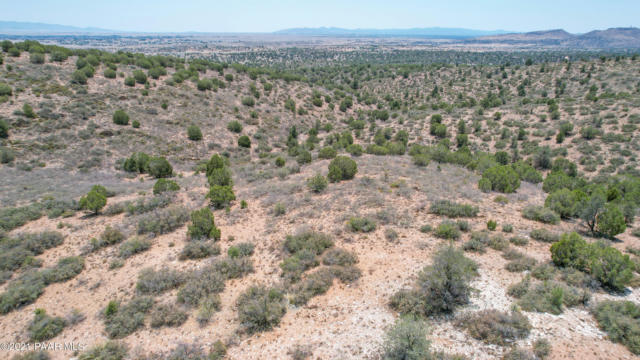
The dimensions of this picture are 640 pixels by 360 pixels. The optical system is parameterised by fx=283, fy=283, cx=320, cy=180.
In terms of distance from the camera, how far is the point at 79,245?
12.8 metres

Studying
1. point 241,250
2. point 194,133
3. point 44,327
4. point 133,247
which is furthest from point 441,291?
point 194,133

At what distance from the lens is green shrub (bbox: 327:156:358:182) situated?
18141 mm

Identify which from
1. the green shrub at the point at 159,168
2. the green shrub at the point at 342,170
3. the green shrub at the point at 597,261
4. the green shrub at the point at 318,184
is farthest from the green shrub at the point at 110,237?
the green shrub at the point at 597,261

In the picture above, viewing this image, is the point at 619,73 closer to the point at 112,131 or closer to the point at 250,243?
the point at 250,243

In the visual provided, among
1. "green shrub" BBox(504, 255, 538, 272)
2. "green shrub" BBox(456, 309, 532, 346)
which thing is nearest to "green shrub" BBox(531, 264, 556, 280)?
"green shrub" BBox(504, 255, 538, 272)

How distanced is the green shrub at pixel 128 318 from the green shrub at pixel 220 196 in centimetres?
700

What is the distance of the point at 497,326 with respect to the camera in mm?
7363

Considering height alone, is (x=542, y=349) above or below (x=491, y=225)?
below

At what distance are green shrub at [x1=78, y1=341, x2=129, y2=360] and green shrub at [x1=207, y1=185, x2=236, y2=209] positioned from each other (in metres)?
8.61

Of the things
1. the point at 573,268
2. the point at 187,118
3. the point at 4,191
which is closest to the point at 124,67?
the point at 187,118

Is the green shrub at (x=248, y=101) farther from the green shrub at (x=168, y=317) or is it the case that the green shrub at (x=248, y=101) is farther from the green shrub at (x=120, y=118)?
the green shrub at (x=168, y=317)

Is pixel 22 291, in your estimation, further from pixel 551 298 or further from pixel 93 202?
pixel 551 298

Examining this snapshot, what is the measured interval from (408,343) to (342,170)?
1279 centimetres

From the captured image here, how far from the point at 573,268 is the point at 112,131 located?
1435 inches
